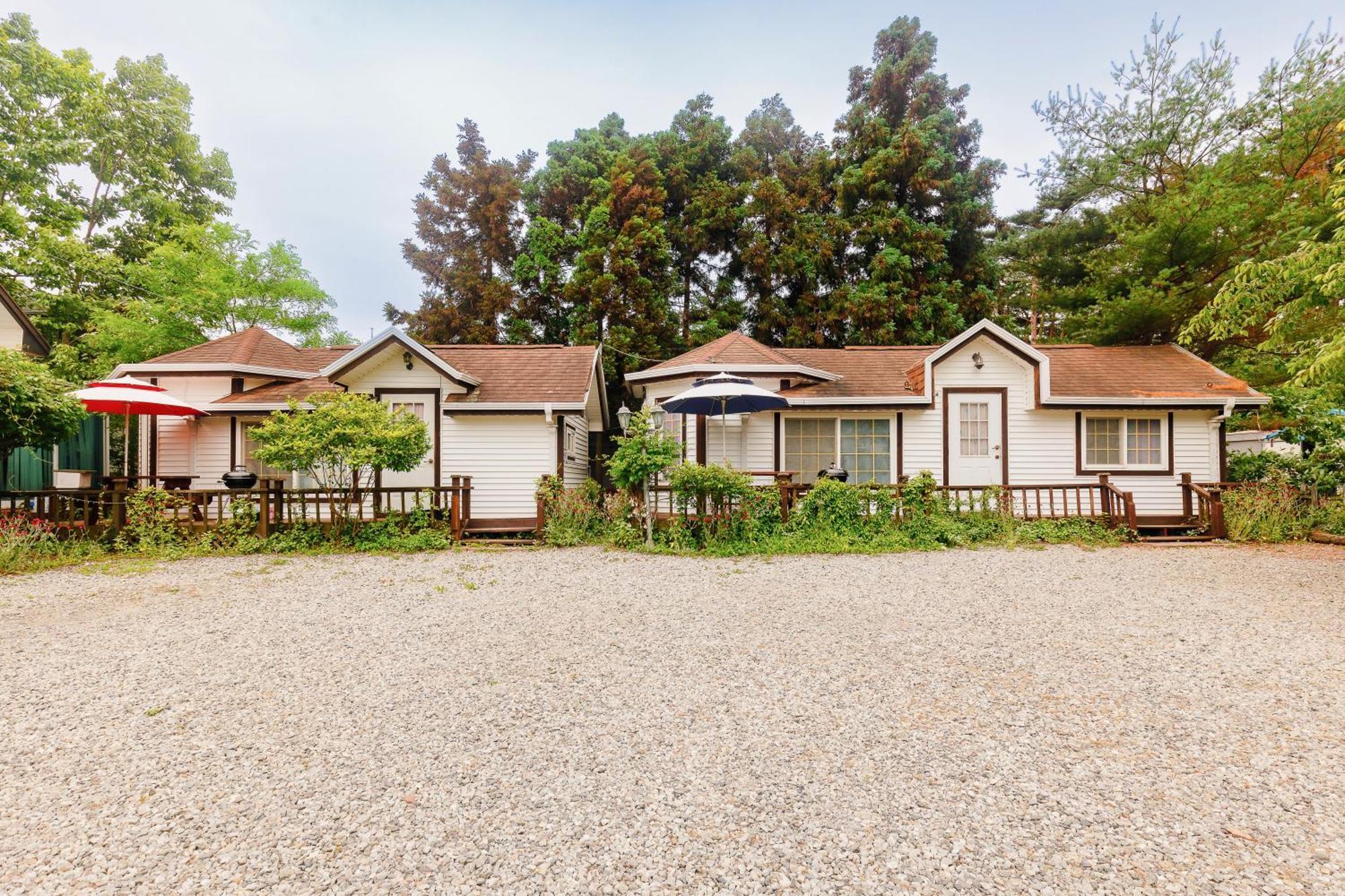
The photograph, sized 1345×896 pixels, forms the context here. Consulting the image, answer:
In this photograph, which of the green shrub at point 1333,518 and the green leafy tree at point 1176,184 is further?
the green leafy tree at point 1176,184

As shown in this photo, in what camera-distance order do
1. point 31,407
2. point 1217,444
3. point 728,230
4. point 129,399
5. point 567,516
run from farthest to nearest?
1. point 728,230
2. point 1217,444
3. point 567,516
4. point 129,399
5. point 31,407

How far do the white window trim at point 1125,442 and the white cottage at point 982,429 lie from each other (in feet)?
0.07

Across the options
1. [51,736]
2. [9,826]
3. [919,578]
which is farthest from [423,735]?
[919,578]

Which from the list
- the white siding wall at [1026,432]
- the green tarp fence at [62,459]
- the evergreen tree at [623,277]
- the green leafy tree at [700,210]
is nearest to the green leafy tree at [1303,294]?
the white siding wall at [1026,432]

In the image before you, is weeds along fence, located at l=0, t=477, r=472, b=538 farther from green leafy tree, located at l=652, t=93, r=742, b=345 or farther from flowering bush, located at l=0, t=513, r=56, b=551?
green leafy tree, located at l=652, t=93, r=742, b=345

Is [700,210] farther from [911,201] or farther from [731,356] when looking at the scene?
[731,356]

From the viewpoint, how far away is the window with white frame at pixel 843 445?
39.2ft

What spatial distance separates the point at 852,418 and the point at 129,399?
13616 mm

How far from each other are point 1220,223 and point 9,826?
2175 cm

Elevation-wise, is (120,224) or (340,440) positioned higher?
(120,224)

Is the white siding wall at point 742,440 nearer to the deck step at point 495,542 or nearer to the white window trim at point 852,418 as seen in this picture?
the white window trim at point 852,418

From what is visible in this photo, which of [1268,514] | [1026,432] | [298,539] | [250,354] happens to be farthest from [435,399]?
[1268,514]

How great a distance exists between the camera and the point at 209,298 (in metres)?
17.7

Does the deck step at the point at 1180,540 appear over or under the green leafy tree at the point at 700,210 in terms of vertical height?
under
